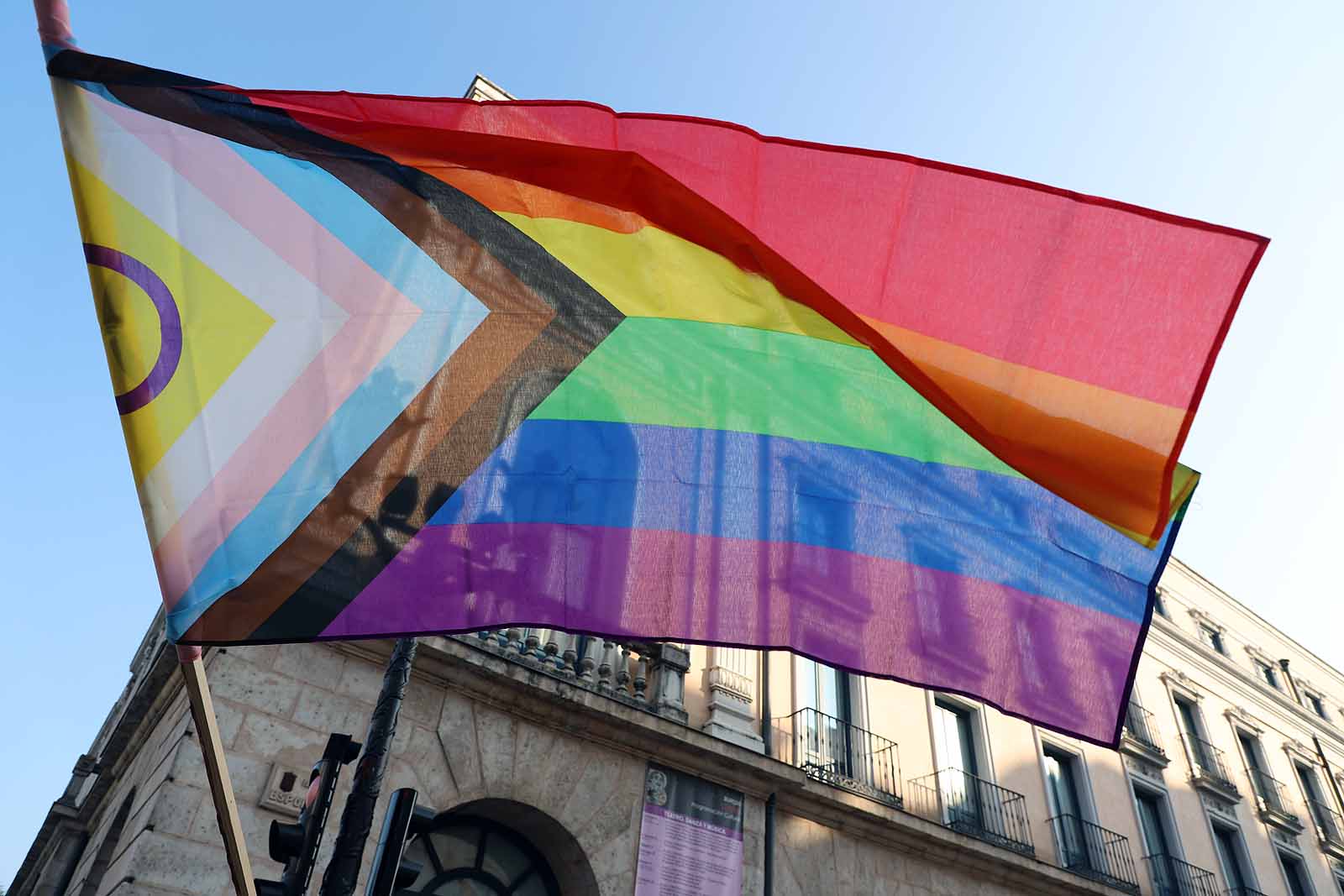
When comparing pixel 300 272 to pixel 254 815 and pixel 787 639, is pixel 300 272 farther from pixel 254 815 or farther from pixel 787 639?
pixel 254 815

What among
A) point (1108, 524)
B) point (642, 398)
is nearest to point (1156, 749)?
point (1108, 524)

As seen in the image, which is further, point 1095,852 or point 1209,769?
point 1209,769

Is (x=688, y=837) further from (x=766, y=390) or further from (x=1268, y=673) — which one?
(x=1268, y=673)

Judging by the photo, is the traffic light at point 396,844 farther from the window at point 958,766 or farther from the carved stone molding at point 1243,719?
the carved stone molding at point 1243,719

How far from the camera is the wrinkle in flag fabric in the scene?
151 inches

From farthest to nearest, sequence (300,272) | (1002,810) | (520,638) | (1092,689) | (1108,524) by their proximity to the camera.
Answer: (1002,810)
(520,638)
(1108,524)
(1092,689)
(300,272)

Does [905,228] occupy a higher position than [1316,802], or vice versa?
[1316,802]

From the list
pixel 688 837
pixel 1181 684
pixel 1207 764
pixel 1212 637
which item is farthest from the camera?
pixel 1212 637

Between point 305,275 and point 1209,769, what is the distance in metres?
22.5

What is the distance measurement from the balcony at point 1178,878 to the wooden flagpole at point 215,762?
17426mm

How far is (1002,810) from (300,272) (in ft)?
47.3

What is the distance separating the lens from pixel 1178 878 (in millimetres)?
17266

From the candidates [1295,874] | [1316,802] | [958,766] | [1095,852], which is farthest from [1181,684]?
[958,766]

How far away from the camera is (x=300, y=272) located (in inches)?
167
